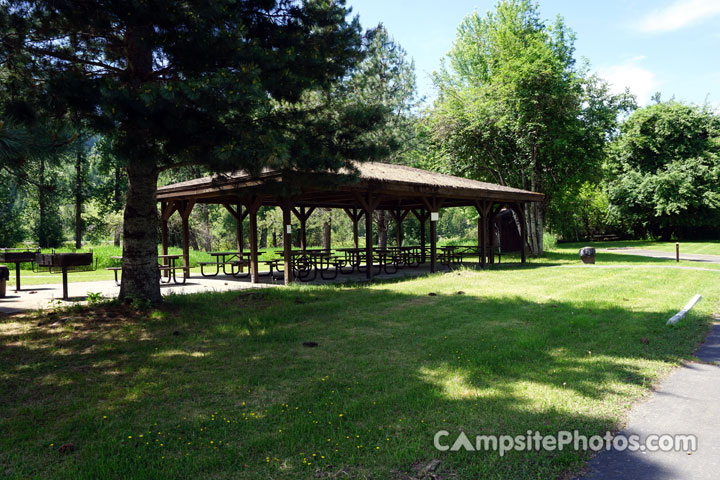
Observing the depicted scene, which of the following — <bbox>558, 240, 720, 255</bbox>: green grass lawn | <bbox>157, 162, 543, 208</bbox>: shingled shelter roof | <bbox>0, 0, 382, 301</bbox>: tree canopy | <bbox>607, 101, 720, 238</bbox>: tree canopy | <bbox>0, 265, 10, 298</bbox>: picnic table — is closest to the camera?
<bbox>0, 0, 382, 301</bbox>: tree canopy

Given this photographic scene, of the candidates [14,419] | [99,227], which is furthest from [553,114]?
[99,227]

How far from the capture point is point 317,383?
14.1 feet

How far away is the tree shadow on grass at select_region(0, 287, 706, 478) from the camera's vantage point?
289 cm

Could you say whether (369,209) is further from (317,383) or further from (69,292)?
(317,383)

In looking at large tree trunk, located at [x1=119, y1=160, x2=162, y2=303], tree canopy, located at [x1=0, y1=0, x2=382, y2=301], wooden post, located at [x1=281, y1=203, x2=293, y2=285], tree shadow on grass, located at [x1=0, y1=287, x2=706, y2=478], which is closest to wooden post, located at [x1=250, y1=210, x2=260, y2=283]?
wooden post, located at [x1=281, y1=203, x2=293, y2=285]

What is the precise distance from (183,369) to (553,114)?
2153cm

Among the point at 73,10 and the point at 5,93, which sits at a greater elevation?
the point at 73,10

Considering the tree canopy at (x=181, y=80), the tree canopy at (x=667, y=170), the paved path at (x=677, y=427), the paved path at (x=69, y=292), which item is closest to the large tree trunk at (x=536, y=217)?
the tree canopy at (x=667, y=170)

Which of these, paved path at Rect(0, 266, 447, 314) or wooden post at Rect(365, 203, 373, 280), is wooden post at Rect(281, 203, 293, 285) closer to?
paved path at Rect(0, 266, 447, 314)

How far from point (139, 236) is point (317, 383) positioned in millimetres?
5156

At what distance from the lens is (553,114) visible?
21.7 metres

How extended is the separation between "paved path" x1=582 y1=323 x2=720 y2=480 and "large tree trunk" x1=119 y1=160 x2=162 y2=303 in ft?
24.2

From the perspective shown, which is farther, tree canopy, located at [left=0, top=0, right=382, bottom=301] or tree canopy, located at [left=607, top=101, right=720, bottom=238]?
→ tree canopy, located at [left=607, top=101, right=720, bottom=238]

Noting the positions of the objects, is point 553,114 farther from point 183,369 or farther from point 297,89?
point 183,369
